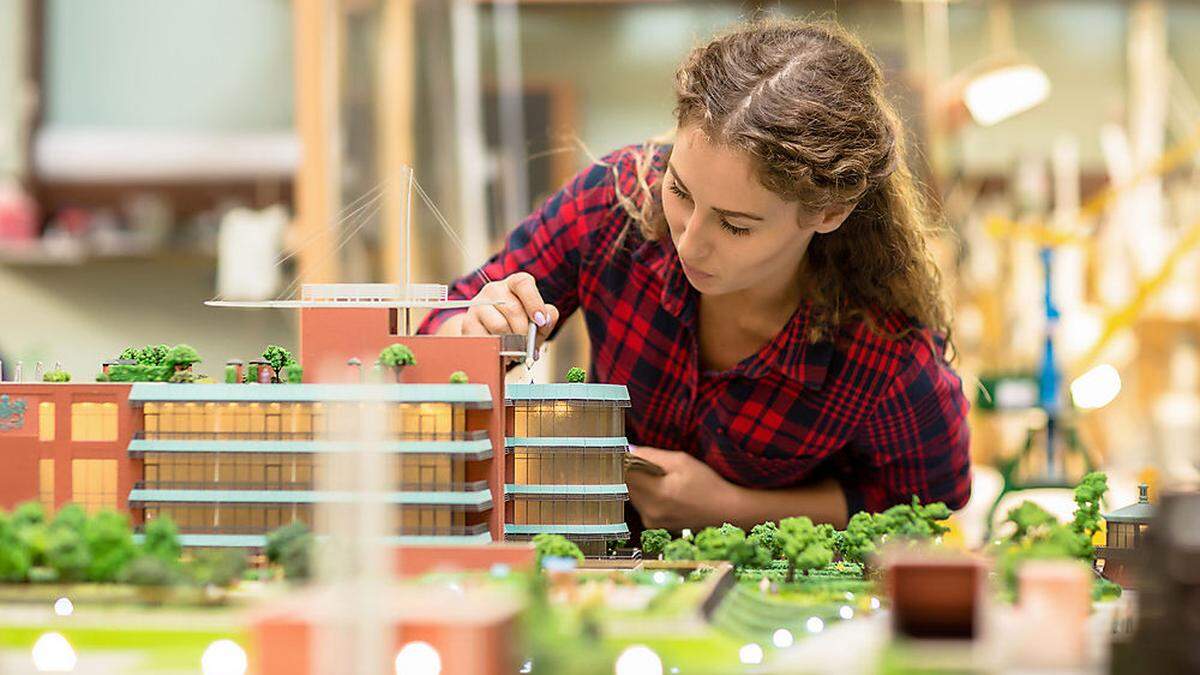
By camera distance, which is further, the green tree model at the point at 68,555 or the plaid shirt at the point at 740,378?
the plaid shirt at the point at 740,378

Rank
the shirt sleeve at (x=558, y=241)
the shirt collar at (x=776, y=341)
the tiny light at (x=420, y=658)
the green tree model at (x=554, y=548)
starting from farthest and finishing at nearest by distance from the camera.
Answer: the shirt sleeve at (x=558, y=241) < the shirt collar at (x=776, y=341) < the green tree model at (x=554, y=548) < the tiny light at (x=420, y=658)

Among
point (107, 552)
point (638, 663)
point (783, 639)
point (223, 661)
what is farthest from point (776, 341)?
point (223, 661)

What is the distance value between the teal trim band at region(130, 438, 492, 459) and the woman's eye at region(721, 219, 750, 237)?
76cm

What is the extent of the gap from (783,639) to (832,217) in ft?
4.20

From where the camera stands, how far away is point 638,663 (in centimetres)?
193

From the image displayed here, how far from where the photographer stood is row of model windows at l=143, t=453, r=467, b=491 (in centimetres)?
263

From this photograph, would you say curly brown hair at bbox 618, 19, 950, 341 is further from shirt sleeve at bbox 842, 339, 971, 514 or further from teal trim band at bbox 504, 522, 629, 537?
teal trim band at bbox 504, 522, 629, 537

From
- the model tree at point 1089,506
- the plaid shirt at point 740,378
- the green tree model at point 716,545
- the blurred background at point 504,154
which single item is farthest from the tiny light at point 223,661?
the blurred background at point 504,154

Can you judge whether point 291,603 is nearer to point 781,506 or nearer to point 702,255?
point 702,255

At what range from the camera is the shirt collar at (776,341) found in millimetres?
3523

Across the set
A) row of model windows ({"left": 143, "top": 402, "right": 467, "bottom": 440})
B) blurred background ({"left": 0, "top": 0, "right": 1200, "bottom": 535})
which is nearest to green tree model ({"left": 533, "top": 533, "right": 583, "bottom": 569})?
row of model windows ({"left": 143, "top": 402, "right": 467, "bottom": 440})

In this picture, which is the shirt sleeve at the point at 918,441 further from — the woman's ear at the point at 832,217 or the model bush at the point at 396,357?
the model bush at the point at 396,357

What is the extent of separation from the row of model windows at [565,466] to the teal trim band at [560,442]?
0.05 feet

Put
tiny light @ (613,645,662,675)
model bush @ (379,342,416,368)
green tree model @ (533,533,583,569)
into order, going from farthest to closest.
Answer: model bush @ (379,342,416,368) < green tree model @ (533,533,583,569) < tiny light @ (613,645,662,675)
